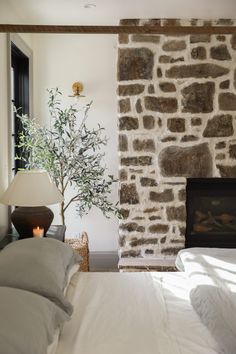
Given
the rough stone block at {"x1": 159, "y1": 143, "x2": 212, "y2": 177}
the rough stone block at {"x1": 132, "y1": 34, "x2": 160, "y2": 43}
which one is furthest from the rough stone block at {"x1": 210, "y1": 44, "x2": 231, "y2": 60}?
the rough stone block at {"x1": 159, "y1": 143, "x2": 212, "y2": 177}

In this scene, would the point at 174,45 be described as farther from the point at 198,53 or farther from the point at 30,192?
the point at 30,192

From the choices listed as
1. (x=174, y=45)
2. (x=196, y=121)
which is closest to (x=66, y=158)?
(x=196, y=121)

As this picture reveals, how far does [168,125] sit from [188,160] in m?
0.39

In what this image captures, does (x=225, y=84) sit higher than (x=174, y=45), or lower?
lower

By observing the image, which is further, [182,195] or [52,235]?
[182,195]

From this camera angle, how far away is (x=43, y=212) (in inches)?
123

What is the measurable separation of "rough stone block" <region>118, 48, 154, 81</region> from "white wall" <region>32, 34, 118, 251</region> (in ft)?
1.51

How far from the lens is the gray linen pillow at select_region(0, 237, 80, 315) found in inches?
69.2

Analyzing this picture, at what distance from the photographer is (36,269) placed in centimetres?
184

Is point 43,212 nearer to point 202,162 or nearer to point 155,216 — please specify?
point 155,216

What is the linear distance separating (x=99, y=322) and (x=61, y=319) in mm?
254

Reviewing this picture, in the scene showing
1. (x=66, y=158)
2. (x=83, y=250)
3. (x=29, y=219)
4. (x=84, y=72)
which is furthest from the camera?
(x=84, y=72)

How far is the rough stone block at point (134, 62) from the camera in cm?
409

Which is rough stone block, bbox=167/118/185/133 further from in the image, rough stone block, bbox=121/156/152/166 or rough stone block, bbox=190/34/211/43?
rough stone block, bbox=190/34/211/43
